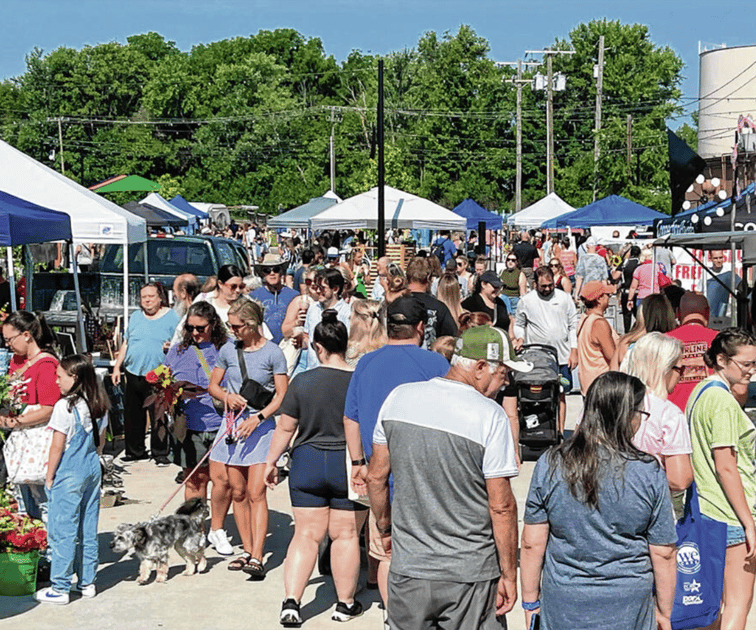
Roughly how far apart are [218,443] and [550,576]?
3686 mm

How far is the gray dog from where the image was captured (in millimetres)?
7277

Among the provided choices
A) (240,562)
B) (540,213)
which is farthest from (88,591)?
(540,213)

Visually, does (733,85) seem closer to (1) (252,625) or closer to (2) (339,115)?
(2) (339,115)

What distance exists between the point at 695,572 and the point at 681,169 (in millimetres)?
8638

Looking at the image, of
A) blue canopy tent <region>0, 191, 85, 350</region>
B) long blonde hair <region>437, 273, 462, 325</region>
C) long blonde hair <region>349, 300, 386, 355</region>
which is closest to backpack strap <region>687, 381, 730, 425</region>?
long blonde hair <region>349, 300, 386, 355</region>

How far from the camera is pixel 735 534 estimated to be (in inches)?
212

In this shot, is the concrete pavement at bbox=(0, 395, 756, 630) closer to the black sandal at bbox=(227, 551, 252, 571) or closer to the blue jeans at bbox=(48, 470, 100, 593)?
the black sandal at bbox=(227, 551, 252, 571)

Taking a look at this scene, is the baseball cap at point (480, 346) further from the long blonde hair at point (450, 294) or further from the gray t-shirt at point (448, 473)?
the long blonde hair at point (450, 294)

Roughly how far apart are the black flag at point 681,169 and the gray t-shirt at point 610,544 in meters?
9.30

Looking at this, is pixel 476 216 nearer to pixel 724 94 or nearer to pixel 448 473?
pixel 724 94

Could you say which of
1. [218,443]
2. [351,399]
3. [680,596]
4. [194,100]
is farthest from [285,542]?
[194,100]

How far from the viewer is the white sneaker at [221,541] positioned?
7.98 m

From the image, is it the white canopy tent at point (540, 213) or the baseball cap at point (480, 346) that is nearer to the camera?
the baseball cap at point (480, 346)

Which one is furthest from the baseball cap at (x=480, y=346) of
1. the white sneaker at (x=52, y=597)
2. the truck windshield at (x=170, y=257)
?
the truck windshield at (x=170, y=257)
